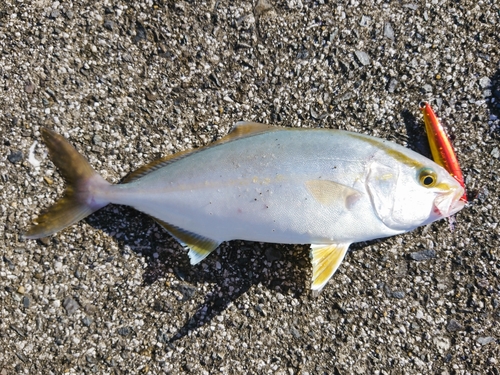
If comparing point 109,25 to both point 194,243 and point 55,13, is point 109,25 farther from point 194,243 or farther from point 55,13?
point 194,243

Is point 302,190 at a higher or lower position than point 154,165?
lower

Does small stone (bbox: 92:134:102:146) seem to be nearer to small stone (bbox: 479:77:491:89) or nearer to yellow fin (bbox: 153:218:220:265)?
yellow fin (bbox: 153:218:220:265)

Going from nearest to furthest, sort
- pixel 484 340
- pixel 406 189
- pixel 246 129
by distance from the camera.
→ 1. pixel 406 189
2. pixel 246 129
3. pixel 484 340

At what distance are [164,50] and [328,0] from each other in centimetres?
95

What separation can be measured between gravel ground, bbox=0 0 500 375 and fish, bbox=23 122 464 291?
251 millimetres

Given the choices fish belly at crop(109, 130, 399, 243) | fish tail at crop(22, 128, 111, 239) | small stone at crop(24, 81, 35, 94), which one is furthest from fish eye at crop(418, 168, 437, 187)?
small stone at crop(24, 81, 35, 94)

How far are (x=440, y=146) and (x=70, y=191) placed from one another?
1.96 meters

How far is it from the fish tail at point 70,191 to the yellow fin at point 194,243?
0.39m

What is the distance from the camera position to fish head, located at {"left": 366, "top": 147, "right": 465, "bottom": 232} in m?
1.90

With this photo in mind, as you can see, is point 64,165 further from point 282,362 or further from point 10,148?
point 282,362

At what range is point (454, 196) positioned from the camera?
75.6 inches

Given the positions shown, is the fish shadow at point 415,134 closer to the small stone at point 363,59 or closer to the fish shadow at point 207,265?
the small stone at point 363,59

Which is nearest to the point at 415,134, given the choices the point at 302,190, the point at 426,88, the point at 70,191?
the point at 426,88

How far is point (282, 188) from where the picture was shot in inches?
75.4
